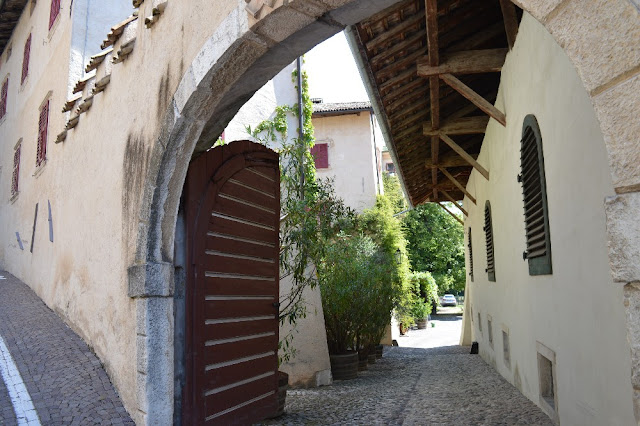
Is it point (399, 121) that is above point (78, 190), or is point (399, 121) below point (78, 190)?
above

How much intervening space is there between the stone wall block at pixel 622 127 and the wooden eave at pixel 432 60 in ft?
10.8

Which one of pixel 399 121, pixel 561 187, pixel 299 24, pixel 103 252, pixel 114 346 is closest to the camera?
pixel 299 24

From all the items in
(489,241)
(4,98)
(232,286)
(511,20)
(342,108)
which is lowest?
(232,286)

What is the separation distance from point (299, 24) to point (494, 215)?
18.4 ft

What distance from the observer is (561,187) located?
3.82m

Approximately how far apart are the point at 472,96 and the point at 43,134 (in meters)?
7.01

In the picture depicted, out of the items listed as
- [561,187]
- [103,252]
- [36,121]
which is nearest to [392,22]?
[561,187]

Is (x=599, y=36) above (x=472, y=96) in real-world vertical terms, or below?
below

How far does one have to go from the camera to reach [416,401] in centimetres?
565

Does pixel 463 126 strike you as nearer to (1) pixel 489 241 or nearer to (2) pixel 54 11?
(1) pixel 489 241

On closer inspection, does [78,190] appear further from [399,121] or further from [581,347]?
[581,347]

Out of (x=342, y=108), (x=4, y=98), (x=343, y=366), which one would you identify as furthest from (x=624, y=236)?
(x=342, y=108)

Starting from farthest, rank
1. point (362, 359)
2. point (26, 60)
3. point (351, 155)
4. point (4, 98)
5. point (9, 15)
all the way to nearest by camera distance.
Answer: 1. point (351, 155)
2. point (4, 98)
3. point (9, 15)
4. point (26, 60)
5. point (362, 359)

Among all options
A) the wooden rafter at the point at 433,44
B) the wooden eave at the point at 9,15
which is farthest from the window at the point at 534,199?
the wooden eave at the point at 9,15
